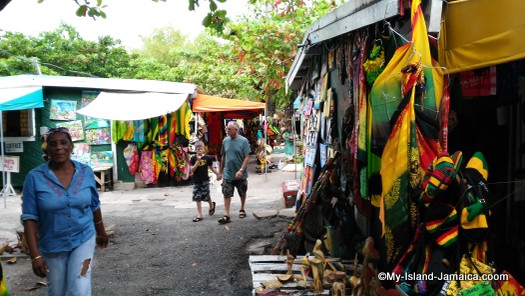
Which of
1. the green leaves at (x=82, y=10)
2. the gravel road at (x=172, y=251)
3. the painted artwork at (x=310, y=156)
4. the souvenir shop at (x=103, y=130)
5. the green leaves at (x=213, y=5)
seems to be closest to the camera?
the gravel road at (x=172, y=251)

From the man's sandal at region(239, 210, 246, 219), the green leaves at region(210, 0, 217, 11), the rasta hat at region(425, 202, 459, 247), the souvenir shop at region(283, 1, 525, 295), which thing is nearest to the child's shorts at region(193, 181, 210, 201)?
the man's sandal at region(239, 210, 246, 219)

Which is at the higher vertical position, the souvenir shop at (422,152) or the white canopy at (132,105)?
the white canopy at (132,105)

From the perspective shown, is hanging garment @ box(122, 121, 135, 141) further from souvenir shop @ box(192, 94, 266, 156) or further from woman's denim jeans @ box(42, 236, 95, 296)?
woman's denim jeans @ box(42, 236, 95, 296)

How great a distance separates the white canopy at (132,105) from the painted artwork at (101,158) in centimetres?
177

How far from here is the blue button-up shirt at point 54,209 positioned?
3.27 meters

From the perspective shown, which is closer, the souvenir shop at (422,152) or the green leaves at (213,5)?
the souvenir shop at (422,152)

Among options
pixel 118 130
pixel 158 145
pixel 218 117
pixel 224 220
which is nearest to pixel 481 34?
pixel 224 220

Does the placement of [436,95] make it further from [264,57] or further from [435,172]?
[264,57]

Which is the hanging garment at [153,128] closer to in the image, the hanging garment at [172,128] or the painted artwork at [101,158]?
the hanging garment at [172,128]

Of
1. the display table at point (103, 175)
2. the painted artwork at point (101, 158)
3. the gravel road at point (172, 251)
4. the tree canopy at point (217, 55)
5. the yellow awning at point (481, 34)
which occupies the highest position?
the tree canopy at point (217, 55)

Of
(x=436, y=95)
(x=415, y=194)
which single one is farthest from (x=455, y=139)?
(x=415, y=194)

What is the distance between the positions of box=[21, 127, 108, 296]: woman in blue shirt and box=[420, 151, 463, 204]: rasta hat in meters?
2.60

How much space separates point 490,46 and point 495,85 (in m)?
0.91

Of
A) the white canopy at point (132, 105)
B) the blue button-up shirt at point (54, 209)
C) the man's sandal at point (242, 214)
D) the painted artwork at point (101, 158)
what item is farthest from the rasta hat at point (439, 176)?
→ the painted artwork at point (101, 158)
